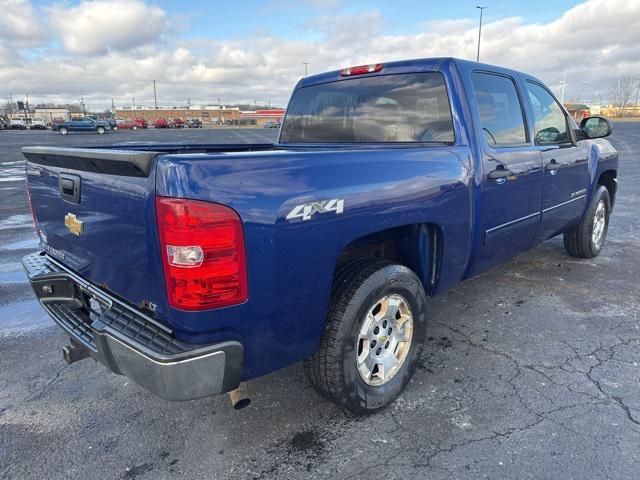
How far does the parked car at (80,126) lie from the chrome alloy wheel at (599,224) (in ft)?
154

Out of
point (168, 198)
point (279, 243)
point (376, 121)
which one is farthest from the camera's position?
point (376, 121)

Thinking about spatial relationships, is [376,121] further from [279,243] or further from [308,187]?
[279,243]

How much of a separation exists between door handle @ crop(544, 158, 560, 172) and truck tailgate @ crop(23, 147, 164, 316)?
10.8 ft

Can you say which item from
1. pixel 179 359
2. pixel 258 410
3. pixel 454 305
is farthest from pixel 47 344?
pixel 454 305

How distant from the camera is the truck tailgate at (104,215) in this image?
74.1 inches

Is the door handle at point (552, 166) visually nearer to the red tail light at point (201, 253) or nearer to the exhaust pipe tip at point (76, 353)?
the red tail light at point (201, 253)

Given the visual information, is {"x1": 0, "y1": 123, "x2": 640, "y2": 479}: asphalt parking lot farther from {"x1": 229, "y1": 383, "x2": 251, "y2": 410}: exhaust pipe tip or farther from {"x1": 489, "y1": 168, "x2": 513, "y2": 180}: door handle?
{"x1": 489, "y1": 168, "x2": 513, "y2": 180}: door handle

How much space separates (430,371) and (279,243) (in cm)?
171

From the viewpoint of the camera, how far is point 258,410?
107 inches

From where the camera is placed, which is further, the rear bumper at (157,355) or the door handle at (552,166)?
the door handle at (552,166)

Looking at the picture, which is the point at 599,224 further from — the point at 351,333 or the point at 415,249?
the point at 351,333

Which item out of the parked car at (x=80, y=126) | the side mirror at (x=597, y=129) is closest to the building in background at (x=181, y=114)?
the parked car at (x=80, y=126)

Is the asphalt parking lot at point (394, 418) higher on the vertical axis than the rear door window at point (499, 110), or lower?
lower

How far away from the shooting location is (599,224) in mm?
5574
